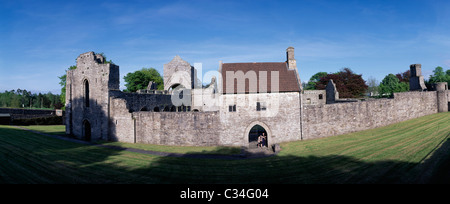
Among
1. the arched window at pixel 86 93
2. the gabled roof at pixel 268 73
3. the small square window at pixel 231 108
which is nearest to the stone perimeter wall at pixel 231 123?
the small square window at pixel 231 108

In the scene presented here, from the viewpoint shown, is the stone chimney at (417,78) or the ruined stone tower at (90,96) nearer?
the ruined stone tower at (90,96)

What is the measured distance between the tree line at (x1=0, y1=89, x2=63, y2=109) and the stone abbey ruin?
98.4 meters

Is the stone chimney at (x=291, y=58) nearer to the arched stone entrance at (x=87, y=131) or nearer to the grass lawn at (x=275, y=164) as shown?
the grass lawn at (x=275, y=164)

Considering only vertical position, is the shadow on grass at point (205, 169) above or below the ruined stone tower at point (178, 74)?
below

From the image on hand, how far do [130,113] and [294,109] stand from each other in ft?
56.0

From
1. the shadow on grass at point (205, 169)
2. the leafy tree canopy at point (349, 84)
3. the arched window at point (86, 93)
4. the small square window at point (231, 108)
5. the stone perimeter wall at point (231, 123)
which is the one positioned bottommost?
the shadow on grass at point (205, 169)

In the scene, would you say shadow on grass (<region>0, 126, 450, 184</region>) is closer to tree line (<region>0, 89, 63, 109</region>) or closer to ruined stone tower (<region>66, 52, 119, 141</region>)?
ruined stone tower (<region>66, 52, 119, 141</region>)

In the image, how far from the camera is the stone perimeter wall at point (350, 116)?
2088 centimetres

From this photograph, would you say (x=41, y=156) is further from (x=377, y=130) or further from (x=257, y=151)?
(x=377, y=130)

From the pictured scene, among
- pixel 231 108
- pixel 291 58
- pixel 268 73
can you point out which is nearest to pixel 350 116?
pixel 291 58

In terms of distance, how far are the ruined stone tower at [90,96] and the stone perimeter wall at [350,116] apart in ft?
69.5

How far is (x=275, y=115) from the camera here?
68.5 ft

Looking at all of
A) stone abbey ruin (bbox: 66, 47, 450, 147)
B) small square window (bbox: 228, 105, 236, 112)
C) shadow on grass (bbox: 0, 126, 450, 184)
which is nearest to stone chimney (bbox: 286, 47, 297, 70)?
stone abbey ruin (bbox: 66, 47, 450, 147)
